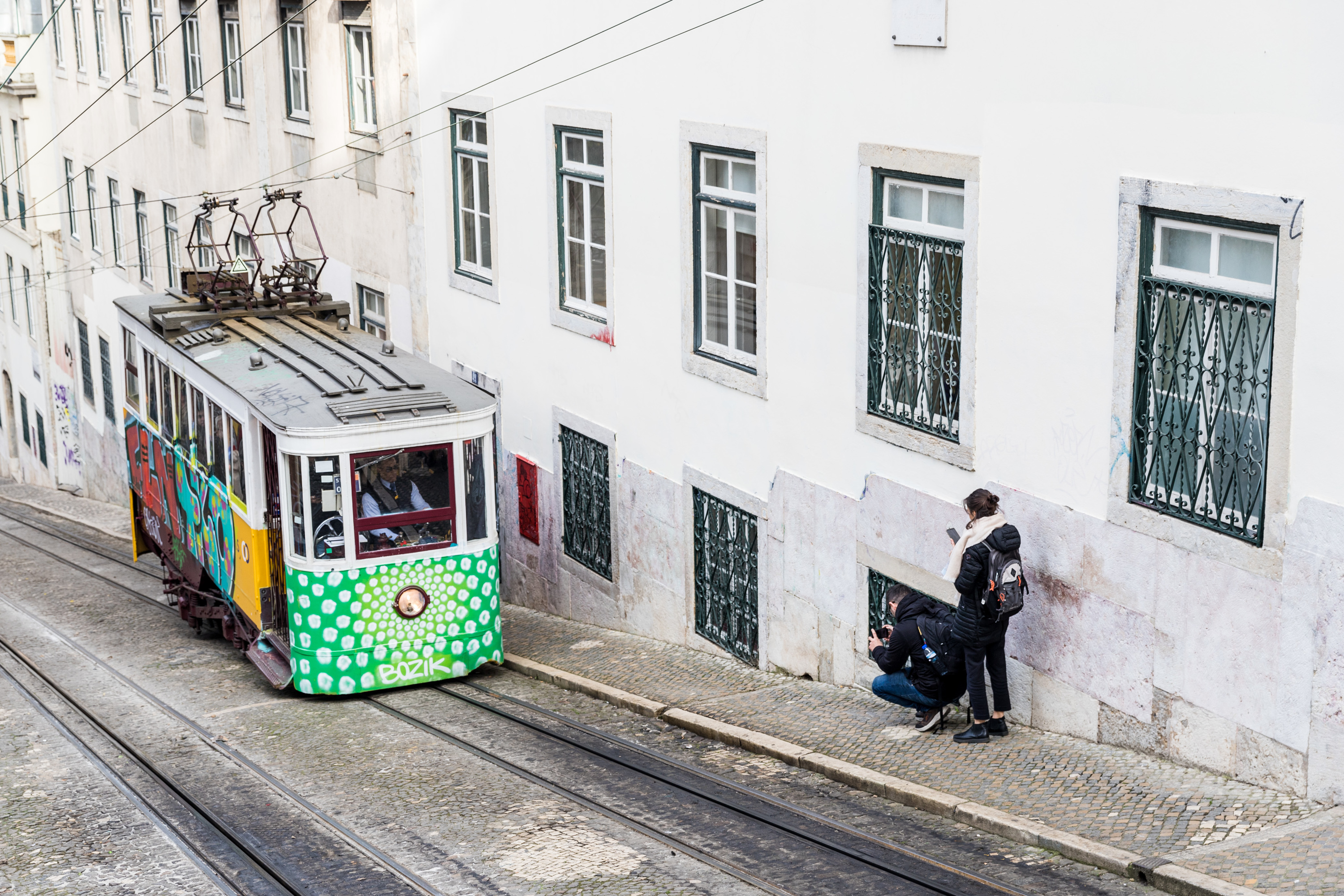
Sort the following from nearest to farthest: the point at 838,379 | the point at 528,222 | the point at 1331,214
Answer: the point at 1331,214 < the point at 838,379 < the point at 528,222

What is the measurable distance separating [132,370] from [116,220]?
1441 cm

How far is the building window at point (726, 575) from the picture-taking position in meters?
12.1

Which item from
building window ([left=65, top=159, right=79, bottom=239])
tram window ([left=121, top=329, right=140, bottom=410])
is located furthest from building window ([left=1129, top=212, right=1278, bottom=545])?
building window ([left=65, top=159, right=79, bottom=239])

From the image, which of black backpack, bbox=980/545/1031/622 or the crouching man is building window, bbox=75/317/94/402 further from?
black backpack, bbox=980/545/1031/622

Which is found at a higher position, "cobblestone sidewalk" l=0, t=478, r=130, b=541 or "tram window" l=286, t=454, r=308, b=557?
"tram window" l=286, t=454, r=308, b=557

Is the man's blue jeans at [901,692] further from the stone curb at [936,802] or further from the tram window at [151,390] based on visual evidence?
the tram window at [151,390]

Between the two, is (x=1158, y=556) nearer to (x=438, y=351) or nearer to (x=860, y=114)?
(x=860, y=114)

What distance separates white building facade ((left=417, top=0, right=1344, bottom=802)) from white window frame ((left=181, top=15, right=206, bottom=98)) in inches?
412

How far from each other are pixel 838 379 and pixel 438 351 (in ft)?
23.8

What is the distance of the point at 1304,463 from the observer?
24.8 ft

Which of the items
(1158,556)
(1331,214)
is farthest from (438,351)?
(1331,214)

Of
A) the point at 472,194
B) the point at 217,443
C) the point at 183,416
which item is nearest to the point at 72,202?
the point at 472,194

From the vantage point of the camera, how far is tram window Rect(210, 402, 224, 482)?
12930mm

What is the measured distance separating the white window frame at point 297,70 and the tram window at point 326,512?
944 cm
